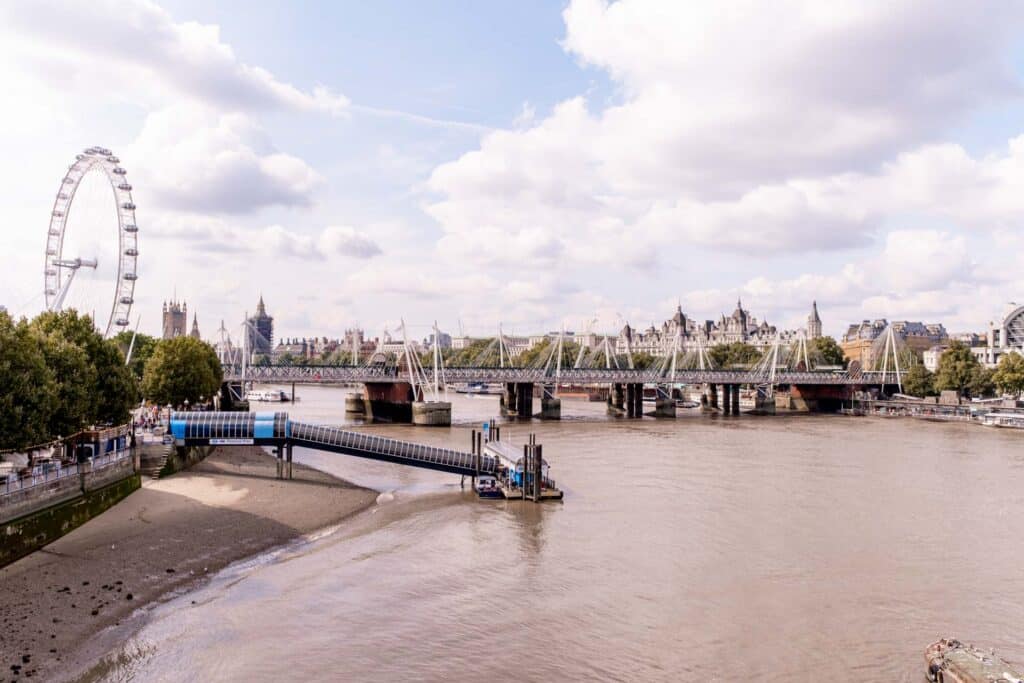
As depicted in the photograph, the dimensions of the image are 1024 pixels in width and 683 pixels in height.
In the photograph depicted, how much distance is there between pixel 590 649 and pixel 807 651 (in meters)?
5.72

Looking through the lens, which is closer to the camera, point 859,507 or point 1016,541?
point 1016,541

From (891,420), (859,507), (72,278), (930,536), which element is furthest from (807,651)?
(891,420)

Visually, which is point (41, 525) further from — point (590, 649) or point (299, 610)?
point (590, 649)

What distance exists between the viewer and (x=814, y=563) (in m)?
29.7

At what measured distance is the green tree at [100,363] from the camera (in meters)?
39.4

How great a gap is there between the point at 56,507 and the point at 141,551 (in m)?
Result: 3.84

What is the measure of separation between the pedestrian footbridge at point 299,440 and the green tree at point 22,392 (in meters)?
13.8

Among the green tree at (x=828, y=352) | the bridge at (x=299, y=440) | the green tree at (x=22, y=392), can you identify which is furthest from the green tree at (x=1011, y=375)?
the green tree at (x=22, y=392)

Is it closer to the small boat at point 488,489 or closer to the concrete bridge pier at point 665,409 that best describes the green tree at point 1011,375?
the concrete bridge pier at point 665,409

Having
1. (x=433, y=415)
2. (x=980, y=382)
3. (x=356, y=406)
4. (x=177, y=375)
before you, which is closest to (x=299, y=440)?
(x=177, y=375)

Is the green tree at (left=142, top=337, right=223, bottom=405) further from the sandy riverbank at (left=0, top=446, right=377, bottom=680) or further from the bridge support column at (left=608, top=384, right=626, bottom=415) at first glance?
the bridge support column at (left=608, top=384, right=626, bottom=415)

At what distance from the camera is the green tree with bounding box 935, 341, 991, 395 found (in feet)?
386

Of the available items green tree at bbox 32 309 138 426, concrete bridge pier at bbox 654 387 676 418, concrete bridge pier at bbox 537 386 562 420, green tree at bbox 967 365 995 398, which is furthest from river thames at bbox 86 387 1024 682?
green tree at bbox 967 365 995 398

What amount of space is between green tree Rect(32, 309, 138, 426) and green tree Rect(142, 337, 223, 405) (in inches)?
853
